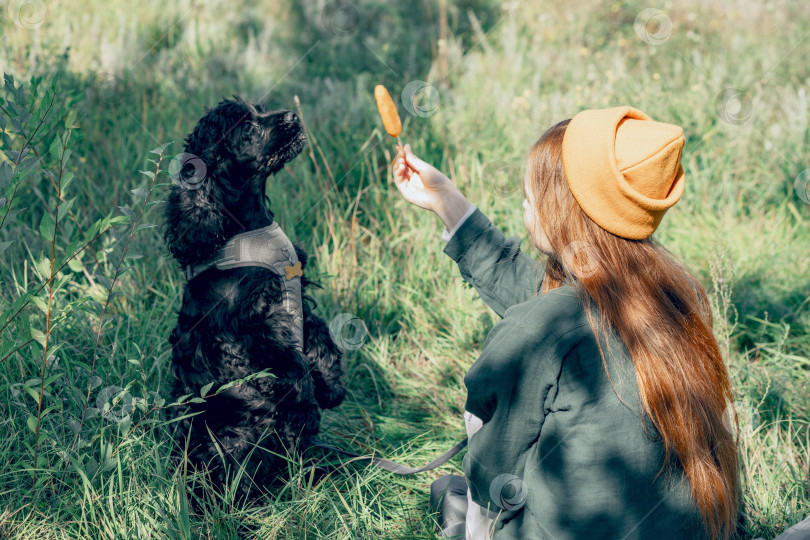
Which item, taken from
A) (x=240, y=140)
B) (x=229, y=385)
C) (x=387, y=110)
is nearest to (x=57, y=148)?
(x=240, y=140)

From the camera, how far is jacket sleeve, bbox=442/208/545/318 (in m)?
2.16

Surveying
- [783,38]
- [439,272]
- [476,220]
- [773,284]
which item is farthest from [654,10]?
[476,220]

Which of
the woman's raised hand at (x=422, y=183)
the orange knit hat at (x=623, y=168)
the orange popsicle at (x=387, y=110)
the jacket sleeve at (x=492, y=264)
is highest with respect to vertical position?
the orange knit hat at (x=623, y=168)

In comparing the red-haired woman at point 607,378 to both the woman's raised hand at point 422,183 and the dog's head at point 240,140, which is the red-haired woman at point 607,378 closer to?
the woman's raised hand at point 422,183

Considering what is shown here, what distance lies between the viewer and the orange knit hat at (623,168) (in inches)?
63.4

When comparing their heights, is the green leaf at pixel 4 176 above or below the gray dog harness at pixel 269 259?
above

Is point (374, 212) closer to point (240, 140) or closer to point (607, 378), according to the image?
point (240, 140)

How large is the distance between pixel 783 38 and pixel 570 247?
548 centimetres

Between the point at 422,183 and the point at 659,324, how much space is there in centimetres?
89

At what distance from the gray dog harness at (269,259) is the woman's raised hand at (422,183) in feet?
1.45

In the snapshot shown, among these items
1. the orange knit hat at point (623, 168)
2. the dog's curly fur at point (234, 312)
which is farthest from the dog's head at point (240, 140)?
the orange knit hat at point (623, 168)

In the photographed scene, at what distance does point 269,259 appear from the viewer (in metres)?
2.14

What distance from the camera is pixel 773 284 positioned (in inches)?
134

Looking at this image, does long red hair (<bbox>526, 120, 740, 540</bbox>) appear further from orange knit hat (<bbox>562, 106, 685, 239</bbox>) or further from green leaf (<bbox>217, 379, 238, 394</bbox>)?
green leaf (<bbox>217, 379, 238, 394</bbox>)
